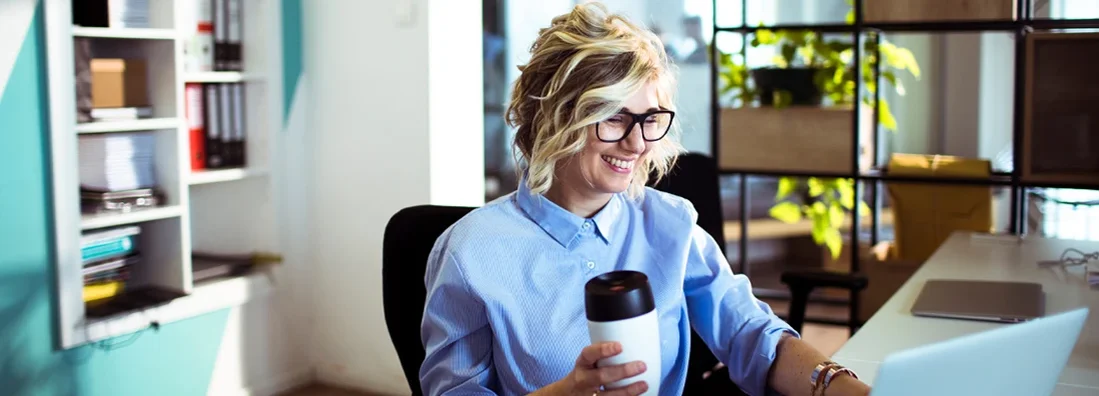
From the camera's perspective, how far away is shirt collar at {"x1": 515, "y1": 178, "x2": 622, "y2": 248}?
1.59m

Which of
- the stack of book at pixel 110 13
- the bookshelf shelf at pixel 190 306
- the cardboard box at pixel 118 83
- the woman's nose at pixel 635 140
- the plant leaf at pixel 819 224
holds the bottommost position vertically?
the bookshelf shelf at pixel 190 306

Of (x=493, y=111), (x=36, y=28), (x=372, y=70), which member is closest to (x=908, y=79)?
(x=493, y=111)

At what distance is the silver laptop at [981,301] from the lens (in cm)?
210

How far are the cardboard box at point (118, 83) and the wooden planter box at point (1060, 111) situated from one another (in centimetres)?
263

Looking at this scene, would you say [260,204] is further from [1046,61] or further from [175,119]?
[1046,61]

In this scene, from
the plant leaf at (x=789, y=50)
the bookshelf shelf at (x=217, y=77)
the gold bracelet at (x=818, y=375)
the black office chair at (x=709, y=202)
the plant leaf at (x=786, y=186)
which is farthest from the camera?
the plant leaf at (x=786, y=186)

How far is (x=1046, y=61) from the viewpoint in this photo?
328 cm

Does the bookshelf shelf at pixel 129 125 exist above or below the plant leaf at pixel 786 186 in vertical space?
above

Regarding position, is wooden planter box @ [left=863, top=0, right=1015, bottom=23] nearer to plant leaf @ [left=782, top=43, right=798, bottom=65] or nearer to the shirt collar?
plant leaf @ [left=782, top=43, right=798, bottom=65]

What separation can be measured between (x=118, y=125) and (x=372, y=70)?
911 millimetres

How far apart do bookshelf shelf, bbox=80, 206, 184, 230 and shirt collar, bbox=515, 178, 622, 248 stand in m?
1.91

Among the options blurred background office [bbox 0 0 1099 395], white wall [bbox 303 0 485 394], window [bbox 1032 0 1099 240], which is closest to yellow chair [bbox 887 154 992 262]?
blurred background office [bbox 0 0 1099 395]

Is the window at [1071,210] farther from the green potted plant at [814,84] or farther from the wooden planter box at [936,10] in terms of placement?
the wooden planter box at [936,10]

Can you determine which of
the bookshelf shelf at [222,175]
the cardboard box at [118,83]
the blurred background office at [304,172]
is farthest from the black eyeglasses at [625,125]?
the bookshelf shelf at [222,175]
